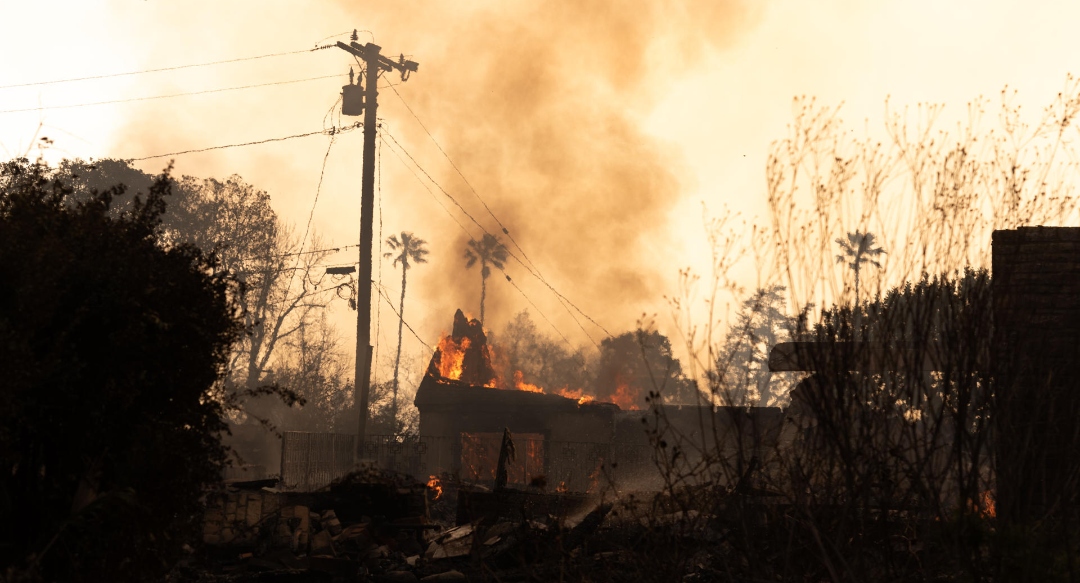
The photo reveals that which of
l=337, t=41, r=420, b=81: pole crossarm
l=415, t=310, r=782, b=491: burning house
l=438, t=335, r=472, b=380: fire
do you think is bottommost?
l=415, t=310, r=782, b=491: burning house

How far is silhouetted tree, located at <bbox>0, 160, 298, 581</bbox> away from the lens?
7.18 m

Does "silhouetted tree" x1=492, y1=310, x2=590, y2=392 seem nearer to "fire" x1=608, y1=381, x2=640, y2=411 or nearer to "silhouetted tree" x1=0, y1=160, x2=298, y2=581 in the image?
"fire" x1=608, y1=381, x2=640, y2=411

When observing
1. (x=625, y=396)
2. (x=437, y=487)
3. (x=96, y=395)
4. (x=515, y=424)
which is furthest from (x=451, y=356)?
(x=96, y=395)

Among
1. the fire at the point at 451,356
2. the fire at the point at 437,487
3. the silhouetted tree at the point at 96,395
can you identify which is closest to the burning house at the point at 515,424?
the fire at the point at 451,356

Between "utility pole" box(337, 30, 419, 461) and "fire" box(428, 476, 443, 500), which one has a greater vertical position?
"utility pole" box(337, 30, 419, 461)

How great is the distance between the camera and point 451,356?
130 ft

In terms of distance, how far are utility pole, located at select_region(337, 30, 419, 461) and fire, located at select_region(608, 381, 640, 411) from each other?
17885mm

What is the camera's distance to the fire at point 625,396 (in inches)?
1817

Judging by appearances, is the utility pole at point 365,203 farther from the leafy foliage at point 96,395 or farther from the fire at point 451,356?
the leafy foliage at point 96,395

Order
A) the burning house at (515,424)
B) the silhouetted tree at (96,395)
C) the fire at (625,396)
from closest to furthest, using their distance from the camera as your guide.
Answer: the silhouetted tree at (96,395), the burning house at (515,424), the fire at (625,396)

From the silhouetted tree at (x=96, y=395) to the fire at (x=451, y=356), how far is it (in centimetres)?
3031

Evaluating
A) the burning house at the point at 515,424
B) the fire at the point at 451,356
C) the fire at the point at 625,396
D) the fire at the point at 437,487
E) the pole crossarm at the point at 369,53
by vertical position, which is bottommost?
the fire at the point at 437,487

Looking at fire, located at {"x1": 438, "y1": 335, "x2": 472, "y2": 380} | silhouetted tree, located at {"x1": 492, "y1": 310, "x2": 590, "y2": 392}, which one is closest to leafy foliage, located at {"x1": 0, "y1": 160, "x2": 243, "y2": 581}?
fire, located at {"x1": 438, "y1": 335, "x2": 472, "y2": 380}

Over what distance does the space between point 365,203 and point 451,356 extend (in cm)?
1294
